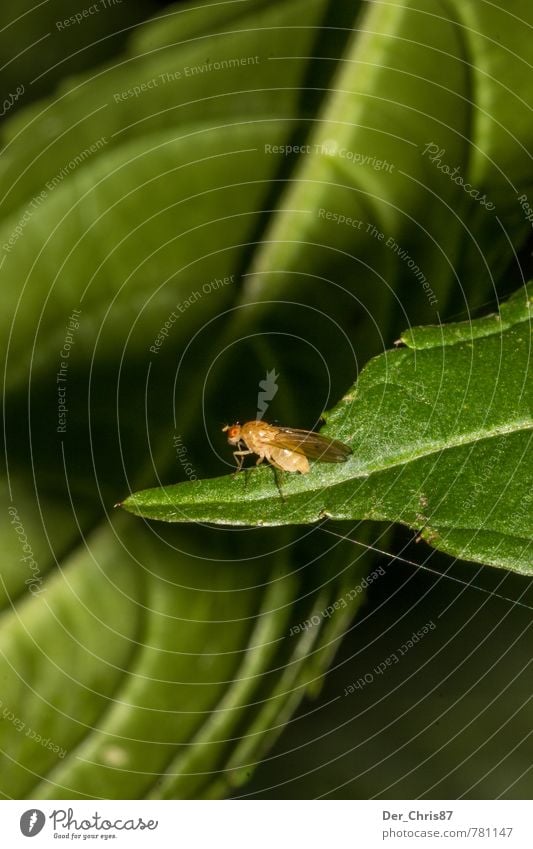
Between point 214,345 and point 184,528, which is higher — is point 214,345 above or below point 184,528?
above

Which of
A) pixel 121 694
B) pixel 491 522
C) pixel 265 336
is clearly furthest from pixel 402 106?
pixel 121 694

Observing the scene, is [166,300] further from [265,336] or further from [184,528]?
[184,528]
